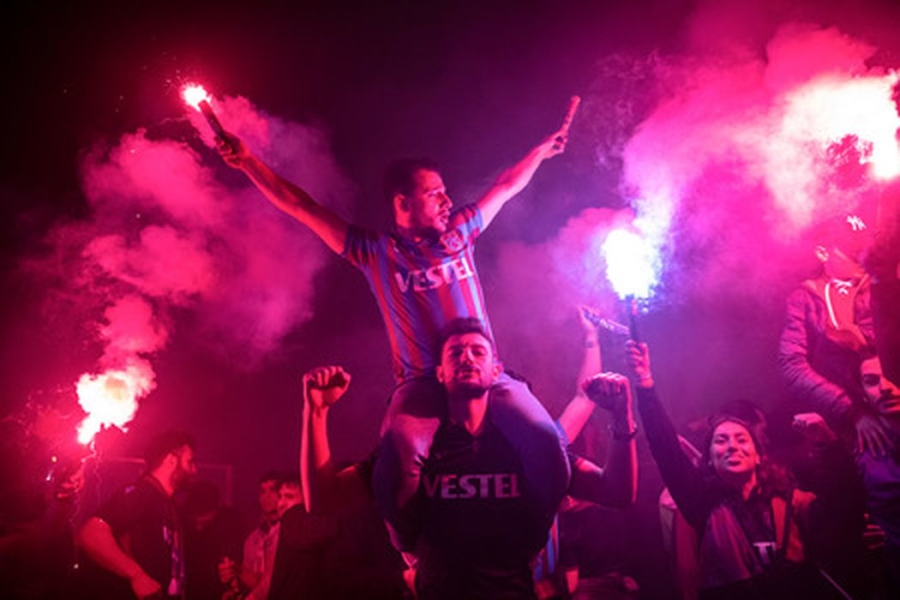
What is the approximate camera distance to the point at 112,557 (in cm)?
504

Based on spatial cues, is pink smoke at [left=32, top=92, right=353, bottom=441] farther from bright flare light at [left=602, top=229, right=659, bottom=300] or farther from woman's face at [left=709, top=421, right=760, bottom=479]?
woman's face at [left=709, top=421, right=760, bottom=479]

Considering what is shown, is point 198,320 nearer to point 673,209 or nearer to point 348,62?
point 348,62

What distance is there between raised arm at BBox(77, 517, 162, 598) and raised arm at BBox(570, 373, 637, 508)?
11.8 feet

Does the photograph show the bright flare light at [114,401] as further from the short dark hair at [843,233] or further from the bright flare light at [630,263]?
the short dark hair at [843,233]

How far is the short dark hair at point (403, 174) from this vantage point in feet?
17.4

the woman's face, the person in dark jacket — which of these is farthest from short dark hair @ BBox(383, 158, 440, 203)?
the person in dark jacket

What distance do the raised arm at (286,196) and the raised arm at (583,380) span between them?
2.37 meters

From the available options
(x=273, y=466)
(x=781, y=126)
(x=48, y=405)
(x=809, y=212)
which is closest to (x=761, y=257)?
(x=809, y=212)

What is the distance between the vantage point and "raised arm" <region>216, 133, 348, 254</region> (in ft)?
16.2

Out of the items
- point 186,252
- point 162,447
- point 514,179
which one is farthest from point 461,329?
point 186,252

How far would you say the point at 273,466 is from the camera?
674 centimetres

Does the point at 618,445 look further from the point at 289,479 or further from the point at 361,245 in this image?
the point at 289,479

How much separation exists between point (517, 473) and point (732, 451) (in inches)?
71.0

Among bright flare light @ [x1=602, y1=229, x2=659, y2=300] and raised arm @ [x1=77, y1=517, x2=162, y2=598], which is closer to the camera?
raised arm @ [x1=77, y1=517, x2=162, y2=598]
